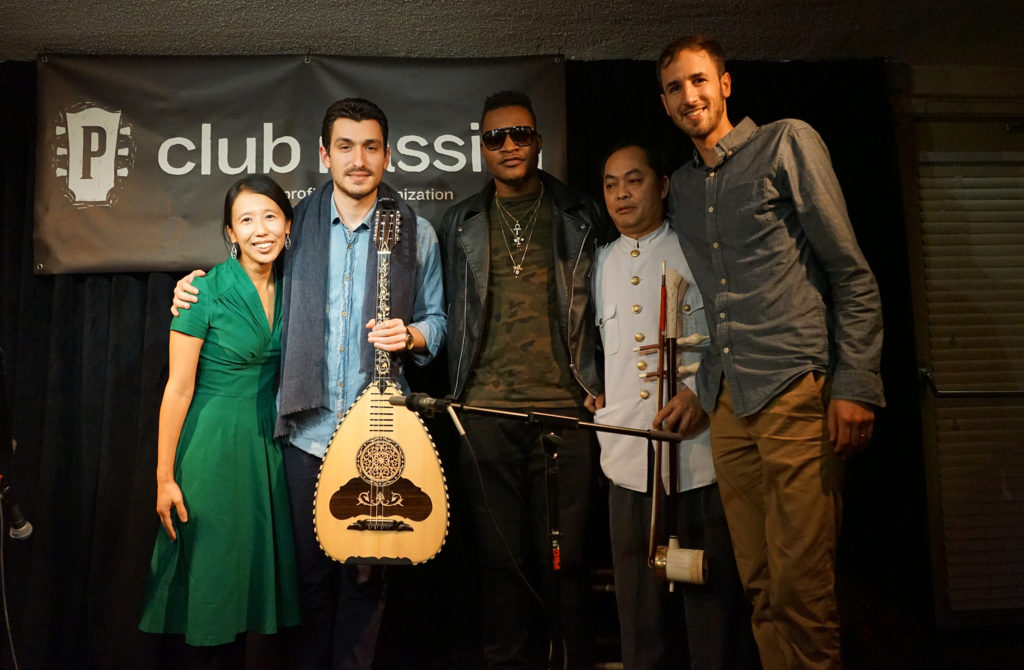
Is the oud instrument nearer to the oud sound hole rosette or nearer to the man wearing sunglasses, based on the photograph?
the oud sound hole rosette

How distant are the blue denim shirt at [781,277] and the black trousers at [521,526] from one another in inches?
22.3

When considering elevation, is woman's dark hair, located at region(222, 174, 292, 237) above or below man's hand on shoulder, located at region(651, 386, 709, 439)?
above

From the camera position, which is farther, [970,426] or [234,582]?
[970,426]

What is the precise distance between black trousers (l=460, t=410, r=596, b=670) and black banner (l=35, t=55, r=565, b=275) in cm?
116

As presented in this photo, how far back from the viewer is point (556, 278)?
286 cm

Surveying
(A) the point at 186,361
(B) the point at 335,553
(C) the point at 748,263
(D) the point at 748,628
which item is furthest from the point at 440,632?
(C) the point at 748,263

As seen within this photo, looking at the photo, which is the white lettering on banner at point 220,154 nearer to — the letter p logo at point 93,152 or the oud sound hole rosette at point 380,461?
the letter p logo at point 93,152

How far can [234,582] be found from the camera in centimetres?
271

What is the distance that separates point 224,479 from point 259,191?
1.09m

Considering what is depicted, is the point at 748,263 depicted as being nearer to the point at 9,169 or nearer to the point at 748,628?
the point at 748,628

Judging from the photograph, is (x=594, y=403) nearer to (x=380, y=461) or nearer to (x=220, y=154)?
(x=380, y=461)

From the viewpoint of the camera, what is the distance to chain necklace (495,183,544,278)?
291 cm

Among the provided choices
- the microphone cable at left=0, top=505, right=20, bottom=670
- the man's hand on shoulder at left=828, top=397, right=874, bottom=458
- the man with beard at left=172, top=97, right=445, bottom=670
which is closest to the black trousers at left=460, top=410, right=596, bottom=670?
the man with beard at left=172, top=97, right=445, bottom=670

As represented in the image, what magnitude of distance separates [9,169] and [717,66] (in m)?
3.05
